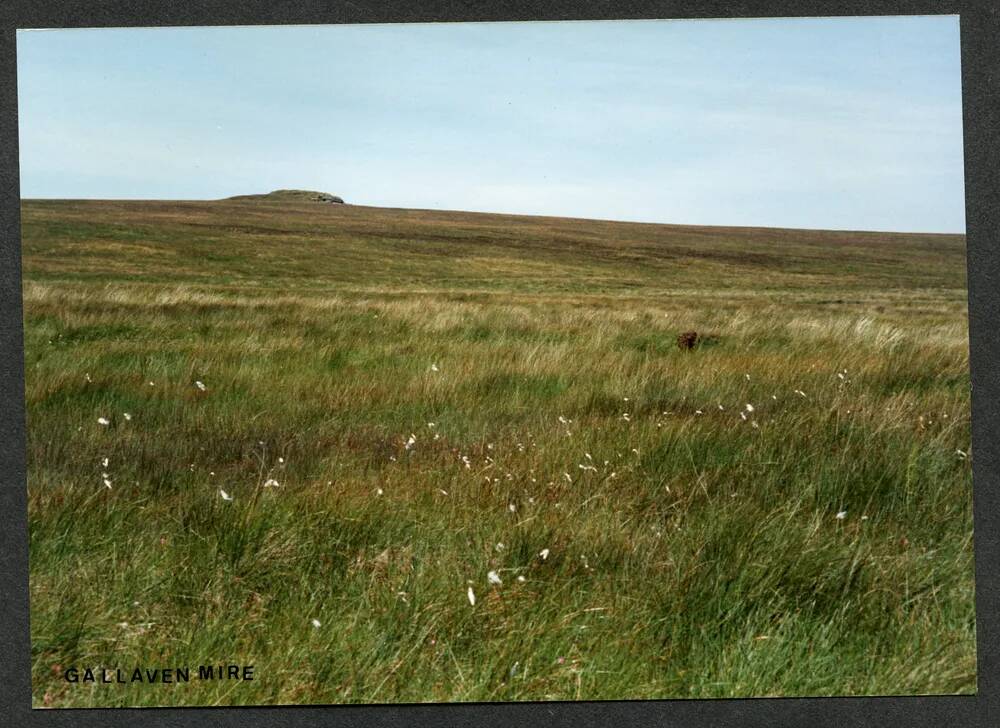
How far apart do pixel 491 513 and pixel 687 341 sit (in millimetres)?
3517

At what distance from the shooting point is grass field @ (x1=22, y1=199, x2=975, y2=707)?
3.28 metres

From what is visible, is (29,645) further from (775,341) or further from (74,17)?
(775,341)

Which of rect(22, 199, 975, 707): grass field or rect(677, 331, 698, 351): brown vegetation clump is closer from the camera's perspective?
rect(22, 199, 975, 707): grass field

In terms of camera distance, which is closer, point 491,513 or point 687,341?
point 491,513

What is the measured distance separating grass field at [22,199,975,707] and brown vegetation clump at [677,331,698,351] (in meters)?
0.57

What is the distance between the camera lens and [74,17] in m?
3.94

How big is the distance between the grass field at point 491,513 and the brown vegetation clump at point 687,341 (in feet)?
1.88

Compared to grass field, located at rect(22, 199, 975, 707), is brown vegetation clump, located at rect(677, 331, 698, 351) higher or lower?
higher

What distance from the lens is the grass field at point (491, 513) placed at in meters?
3.28

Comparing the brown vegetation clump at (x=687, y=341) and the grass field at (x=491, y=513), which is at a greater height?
the brown vegetation clump at (x=687, y=341)

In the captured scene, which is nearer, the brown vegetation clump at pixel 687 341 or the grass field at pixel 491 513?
the grass field at pixel 491 513

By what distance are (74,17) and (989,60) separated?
15.9 ft

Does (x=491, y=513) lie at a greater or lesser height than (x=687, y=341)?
lesser

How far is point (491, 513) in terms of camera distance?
372 centimetres
